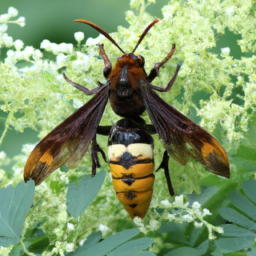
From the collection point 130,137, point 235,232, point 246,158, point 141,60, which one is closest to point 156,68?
point 141,60

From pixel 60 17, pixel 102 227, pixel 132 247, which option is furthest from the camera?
pixel 60 17

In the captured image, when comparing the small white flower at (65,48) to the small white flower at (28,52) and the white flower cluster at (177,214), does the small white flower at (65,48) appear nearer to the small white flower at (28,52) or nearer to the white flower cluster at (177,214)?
the small white flower at (28,52)

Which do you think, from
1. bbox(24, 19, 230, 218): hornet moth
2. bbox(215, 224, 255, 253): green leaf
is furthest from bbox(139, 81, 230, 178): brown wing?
bbox(215, 224, 255, 253): green leaf

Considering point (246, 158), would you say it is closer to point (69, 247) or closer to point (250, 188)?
point (250, 188)

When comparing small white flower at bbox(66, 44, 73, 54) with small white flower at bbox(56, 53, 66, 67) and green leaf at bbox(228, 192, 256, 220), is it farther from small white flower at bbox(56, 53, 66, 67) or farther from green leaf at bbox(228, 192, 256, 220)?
green leaf at bbox(228, 192, 256, 220)

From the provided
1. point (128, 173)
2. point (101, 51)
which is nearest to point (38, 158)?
point (128, 173)

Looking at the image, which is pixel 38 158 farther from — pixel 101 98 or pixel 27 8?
pixel 27 8

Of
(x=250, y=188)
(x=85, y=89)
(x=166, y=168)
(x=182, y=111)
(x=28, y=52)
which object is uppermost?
(x=28, y=52)
